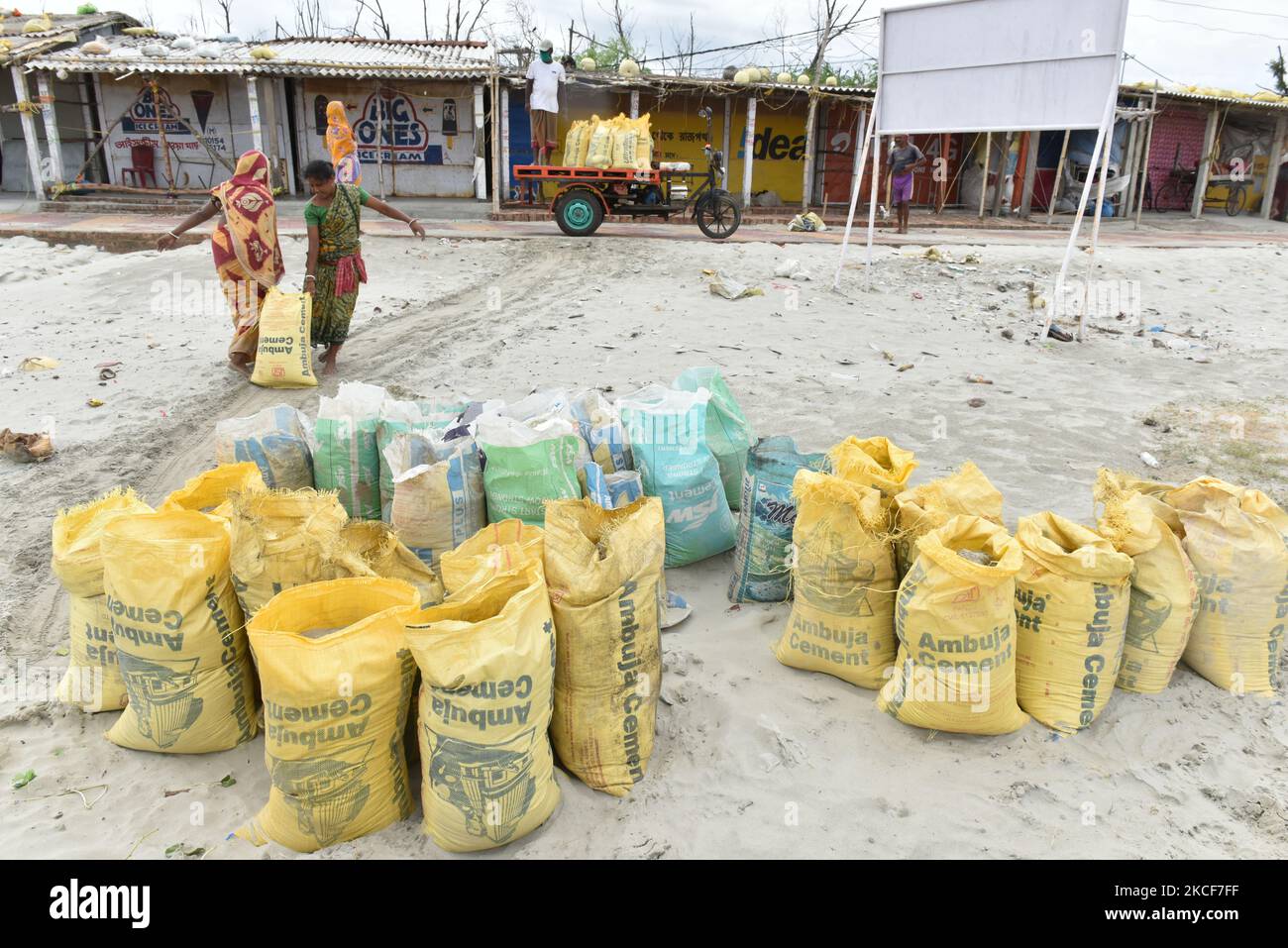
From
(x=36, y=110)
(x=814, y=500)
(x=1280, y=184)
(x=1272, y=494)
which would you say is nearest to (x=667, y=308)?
(x=1272, y=494)

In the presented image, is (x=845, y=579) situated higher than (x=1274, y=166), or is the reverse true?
(x=1274, y=166)

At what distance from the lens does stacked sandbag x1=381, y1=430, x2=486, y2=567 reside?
2.87m

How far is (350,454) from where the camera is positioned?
326cm

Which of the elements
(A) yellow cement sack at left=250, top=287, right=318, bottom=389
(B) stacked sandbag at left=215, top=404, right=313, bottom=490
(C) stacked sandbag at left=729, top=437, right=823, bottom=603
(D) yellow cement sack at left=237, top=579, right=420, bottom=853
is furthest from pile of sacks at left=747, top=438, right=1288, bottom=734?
(A) yellow cement sack at left=250, top=287, right=318, bottom=389

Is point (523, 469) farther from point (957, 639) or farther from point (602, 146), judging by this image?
point (602, 146)

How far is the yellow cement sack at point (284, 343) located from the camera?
544 cm

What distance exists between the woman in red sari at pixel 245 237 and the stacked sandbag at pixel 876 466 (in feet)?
14.0

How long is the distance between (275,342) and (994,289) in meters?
7.34

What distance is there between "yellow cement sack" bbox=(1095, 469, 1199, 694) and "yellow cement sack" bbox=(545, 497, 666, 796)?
4.54ft

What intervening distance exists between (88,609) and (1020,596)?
8.85 feet

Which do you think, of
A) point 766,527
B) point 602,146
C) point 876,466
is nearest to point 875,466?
point 876,466

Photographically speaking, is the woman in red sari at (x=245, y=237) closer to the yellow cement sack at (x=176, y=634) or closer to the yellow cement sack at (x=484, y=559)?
the yellow cement sack at (x=176, y=634)

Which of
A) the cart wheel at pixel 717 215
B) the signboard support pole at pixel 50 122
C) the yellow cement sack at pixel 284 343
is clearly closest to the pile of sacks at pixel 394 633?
the yellow cement sack at pixel 284 343
